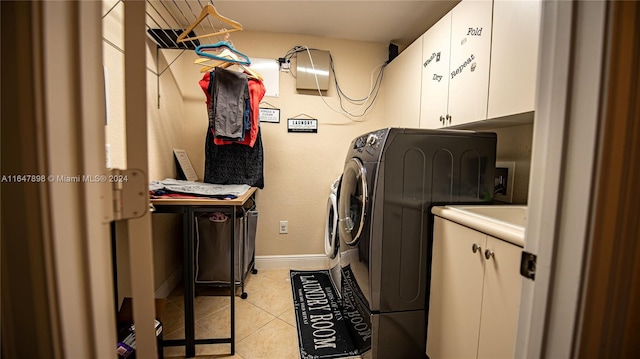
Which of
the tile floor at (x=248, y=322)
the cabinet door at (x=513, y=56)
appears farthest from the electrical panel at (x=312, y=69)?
the tile floor at (x=248, y=322)

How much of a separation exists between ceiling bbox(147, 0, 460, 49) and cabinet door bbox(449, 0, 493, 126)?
544mm

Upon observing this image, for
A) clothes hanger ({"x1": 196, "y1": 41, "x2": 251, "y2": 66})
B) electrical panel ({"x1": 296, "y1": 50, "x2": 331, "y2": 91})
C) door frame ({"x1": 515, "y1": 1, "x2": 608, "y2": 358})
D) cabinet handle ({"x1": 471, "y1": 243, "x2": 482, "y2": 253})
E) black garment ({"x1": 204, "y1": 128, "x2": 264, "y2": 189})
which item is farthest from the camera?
electrical panel ({"x1": 296, "y1": 50, "x2": 331, "y2": 91})

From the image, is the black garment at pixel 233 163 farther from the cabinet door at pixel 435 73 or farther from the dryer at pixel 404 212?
the cabinet door at pixel 435 73

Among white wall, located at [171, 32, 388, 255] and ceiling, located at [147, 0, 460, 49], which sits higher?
ceiling, located at [147, 0, 460, 49]

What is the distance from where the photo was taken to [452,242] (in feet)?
3.76

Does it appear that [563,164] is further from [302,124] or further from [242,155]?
[302,124]

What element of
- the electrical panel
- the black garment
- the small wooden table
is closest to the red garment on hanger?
the black garment

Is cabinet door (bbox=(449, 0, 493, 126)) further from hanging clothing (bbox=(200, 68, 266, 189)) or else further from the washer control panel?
hanging clothing (bbox=(200, 68, 266, 189))

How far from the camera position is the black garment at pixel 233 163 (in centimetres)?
211

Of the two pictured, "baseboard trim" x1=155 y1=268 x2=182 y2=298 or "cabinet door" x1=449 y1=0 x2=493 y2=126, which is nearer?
"cabinet door" x1=449 y1=0 x2=493 y2=126

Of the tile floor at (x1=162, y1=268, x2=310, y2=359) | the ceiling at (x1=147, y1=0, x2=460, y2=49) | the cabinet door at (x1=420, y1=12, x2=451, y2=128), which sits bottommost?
the tile floor at (x1=162, y1=268, x2=310, y2=359)

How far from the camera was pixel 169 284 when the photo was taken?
1.98 metres

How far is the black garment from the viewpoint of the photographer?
2109 millimetres

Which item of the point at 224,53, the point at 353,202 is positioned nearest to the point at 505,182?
the point at 353,202
